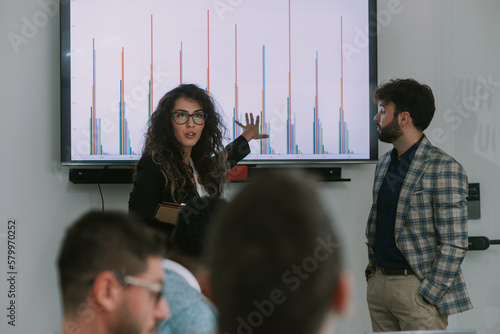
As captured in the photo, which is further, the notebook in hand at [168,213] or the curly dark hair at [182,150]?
the curly dark hair at [182,150]

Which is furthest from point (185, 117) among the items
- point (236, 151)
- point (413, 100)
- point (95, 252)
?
point (95, 252)

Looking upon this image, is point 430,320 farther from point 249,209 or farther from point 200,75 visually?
point 249,209

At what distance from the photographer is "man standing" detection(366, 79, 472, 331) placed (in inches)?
89.5

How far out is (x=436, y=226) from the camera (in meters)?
2.32

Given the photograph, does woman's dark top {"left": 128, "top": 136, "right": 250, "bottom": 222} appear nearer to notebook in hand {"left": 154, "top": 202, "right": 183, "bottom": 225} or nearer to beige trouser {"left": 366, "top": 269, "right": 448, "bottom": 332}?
notebook in hand {"left": 154, "top": 202, "right": 183, "bottom": 225}

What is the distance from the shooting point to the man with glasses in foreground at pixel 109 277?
830 millimetres

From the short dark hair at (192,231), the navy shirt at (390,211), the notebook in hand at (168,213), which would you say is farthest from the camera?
the navy shirt at (390,211)

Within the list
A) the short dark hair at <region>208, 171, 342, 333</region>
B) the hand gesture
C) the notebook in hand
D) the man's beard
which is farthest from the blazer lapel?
the short dark hair at <region>208, 171, 342, 333</region>

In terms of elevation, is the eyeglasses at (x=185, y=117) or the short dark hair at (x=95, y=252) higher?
the eyeglasses at (x=185, y=117)

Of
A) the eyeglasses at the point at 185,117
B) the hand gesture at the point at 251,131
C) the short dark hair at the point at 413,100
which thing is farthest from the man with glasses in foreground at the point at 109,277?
the short dark hair at the point at 413,100

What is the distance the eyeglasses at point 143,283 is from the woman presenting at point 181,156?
1.14 metres

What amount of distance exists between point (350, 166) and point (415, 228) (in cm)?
76

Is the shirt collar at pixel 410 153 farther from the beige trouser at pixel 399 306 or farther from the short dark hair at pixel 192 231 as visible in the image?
the short dark hair at pixel 192 231

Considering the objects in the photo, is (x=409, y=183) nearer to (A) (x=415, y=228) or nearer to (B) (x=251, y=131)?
(A) (x=415, y=228)
